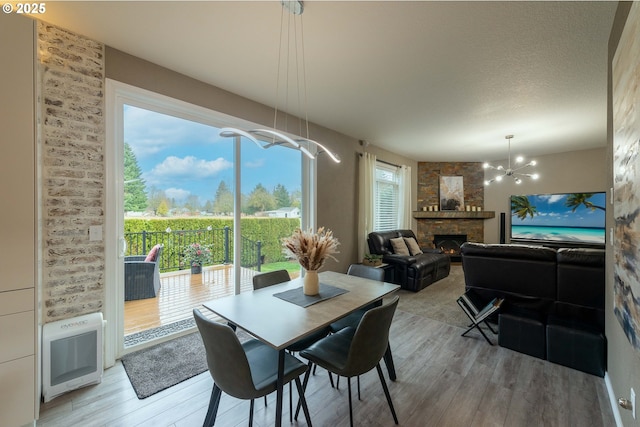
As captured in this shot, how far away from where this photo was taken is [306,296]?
1993 mm

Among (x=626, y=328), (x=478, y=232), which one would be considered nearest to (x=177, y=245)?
(x=626, y=328)

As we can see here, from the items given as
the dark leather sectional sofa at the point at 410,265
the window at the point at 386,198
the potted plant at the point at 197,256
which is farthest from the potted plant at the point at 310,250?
the window at the point at 386,198

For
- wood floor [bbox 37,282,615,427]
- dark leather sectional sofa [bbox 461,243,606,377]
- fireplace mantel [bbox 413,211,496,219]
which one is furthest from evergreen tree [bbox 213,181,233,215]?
fireplace mantel [bbox 413,211,496,219]

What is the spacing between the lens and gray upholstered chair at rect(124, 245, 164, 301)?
2989mm

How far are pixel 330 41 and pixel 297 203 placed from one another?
7.72 ft

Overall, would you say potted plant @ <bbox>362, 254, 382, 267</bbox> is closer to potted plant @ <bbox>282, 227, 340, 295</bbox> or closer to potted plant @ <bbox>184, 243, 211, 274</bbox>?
potted plant @ <bbox>184, 243, 211, 274</bbox>

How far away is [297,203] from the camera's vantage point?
4.10 meters

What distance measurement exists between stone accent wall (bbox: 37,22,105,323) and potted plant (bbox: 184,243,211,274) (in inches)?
44.0

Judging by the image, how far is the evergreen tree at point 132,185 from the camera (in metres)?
2.47

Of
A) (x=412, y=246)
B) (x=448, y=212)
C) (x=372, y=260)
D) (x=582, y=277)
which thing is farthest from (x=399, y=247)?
(x=582, y=277)

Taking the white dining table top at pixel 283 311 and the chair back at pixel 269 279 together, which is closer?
the white dining table top at pixel 283 311

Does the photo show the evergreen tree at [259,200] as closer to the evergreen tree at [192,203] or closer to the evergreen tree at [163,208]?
the evergreen tree at [192,203]

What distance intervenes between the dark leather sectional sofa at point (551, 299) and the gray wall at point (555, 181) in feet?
14.9

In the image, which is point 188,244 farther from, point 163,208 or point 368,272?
point 368,272
